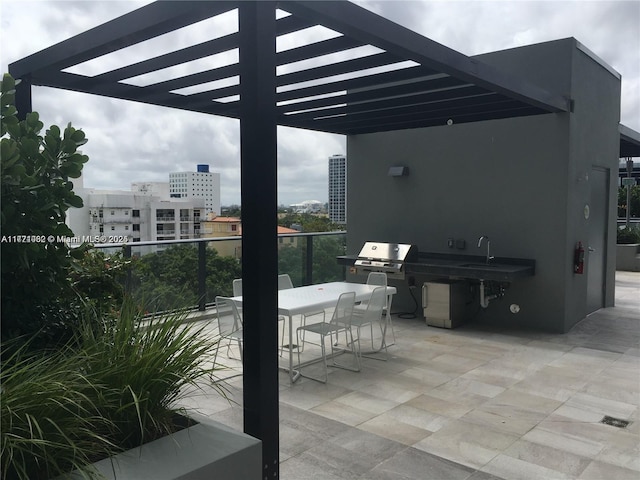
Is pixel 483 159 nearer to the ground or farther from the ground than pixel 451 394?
farther from the ground

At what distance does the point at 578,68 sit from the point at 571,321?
3033mm

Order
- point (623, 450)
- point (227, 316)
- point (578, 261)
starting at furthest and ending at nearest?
point (578, 261), point (227, 316), point (623, 450)

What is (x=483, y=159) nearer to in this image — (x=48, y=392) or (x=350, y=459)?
(x=350, y=459)

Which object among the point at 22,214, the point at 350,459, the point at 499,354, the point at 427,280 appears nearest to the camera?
the point at 22,214

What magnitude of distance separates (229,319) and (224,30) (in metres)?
2.58

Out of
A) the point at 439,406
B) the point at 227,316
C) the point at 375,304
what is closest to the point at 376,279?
the point at 375,304

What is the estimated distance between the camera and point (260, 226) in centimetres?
245

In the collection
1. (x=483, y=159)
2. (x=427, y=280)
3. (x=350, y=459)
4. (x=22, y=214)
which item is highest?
(x=483, y=159)

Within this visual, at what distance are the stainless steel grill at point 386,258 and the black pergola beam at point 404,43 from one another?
8.38 ft

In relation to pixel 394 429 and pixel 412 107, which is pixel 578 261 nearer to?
pixel 412 107

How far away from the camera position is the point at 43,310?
9.35 feet

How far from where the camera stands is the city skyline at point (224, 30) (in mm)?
3705

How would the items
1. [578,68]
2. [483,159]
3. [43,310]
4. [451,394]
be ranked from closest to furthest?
1. [43,310]
2. [451,394]
3. [578,68]
4. [483,159]

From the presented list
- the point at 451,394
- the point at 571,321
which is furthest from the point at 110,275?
the point at 571,321
